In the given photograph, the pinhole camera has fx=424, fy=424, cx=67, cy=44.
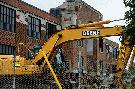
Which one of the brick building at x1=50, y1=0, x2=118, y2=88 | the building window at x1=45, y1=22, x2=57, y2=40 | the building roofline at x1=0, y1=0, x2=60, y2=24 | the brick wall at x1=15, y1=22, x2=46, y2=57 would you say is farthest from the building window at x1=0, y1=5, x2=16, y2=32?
the brick building at x1=50, y1=0, x2=118, y2=88

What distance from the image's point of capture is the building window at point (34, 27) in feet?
141

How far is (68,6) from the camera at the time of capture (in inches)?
2141

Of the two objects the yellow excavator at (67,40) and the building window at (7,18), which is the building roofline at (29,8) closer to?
the building window at (7,18)

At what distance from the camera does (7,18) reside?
3812 cm

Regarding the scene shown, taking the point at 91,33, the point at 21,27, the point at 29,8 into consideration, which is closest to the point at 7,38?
the point at 21,27

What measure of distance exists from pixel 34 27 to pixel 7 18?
6.48 metres

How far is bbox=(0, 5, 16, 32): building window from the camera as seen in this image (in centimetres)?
3731

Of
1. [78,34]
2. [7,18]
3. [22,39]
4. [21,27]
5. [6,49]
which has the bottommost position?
[6,49]

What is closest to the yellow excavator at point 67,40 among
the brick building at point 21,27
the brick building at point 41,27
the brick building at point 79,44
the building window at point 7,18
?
the brick building at point 41,27

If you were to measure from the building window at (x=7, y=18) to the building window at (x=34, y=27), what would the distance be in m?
3.72

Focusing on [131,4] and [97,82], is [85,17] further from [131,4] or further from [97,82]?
[131,4]

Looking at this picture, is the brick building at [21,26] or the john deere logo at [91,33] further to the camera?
the brick building at [21,26]

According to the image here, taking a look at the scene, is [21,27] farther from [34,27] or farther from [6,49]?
[6,49]

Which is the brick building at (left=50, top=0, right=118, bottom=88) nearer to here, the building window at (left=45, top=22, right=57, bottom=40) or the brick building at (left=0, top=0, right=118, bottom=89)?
the brick building at (left=0, top=0, right=118, bottom=89)
